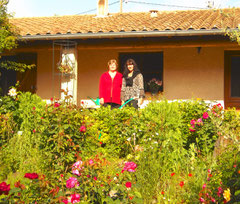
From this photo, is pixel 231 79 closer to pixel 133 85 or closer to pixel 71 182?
pixel 133 85

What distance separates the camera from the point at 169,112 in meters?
4.73

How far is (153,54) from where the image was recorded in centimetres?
940

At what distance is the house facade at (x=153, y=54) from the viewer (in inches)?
308

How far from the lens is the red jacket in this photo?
632 cm

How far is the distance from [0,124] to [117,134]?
1988 millimetres

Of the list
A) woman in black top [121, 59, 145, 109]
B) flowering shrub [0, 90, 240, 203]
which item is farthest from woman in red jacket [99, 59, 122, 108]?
flowering shrub [0, 90, 240, 203]

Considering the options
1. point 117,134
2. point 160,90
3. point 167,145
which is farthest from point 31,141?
point 160,90

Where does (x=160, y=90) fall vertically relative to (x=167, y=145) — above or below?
above

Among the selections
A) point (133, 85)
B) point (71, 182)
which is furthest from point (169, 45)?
point (71, 182)

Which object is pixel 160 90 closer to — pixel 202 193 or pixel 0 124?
pixel 0 124

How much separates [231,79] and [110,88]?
14.7 feet

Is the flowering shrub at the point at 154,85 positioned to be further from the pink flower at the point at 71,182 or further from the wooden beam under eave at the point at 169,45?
the pink flower at the point at 71,182

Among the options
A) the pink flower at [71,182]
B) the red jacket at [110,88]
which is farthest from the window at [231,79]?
the pink flower at [71,182]

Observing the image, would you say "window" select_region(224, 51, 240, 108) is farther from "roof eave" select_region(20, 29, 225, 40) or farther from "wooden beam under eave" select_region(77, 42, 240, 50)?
"roof eave" select_region(20, 29, 225, 40)
